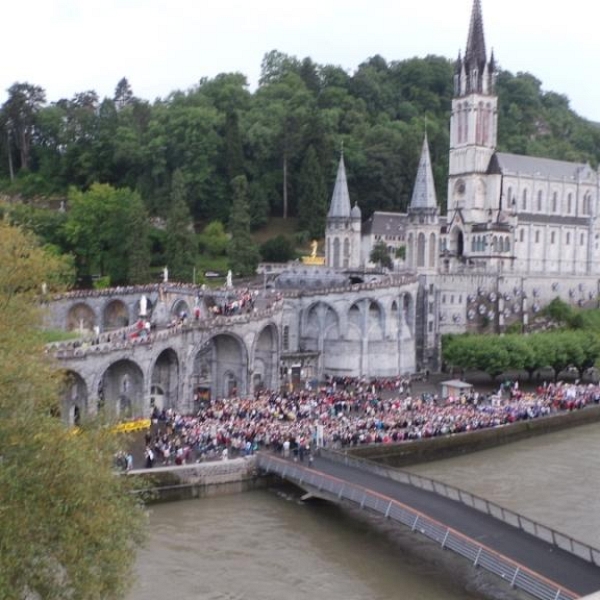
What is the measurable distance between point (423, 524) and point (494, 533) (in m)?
2.01

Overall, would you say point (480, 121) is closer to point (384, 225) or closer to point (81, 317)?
Answer: point (384, 225)

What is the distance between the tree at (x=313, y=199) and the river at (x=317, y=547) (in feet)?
146

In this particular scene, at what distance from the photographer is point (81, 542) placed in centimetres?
1457

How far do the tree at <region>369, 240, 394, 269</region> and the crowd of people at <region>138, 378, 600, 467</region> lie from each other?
999 inches

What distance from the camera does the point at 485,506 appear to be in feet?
93.4

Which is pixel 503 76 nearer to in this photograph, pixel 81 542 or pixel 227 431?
pixel 227 431

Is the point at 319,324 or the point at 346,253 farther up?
the point at 346,253

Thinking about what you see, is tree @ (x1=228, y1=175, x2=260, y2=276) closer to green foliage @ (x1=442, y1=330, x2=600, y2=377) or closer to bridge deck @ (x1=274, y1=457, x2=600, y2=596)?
green foliage @ (x1=442, y1=330, x2=600, y2=377)

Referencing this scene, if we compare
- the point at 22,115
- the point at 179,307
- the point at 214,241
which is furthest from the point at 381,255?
the point at 22,115

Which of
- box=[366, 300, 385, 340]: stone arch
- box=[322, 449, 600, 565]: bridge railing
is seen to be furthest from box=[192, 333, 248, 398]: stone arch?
box=[322, 449, 600, 565]: bridge railing

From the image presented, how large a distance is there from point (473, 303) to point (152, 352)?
110 feet

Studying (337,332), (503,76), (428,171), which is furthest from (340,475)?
(503,76)

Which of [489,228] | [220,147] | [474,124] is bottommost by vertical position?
[489,228]

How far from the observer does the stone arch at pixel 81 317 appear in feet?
192
